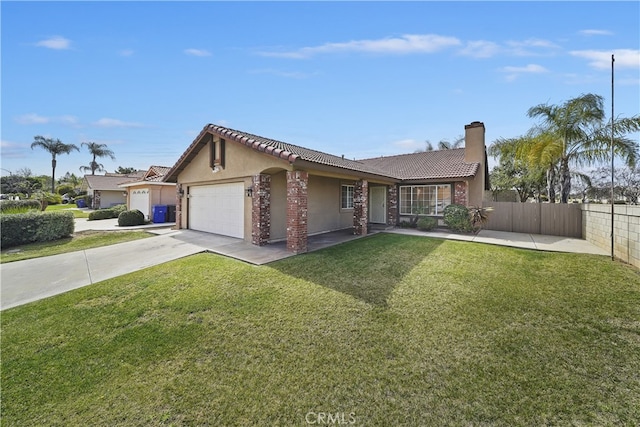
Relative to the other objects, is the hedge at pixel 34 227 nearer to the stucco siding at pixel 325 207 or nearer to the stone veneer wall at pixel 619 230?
the stucco siding at pixel 325 207

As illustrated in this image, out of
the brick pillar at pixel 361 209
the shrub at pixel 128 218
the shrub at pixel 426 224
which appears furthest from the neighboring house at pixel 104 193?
the shrub at pixel 426 224

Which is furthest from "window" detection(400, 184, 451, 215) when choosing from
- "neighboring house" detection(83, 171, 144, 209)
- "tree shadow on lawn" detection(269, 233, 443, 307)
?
"neighboring house" detection(83, 171, 144, 209)

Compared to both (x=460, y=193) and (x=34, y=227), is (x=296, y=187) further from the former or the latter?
(x=34, y=227)

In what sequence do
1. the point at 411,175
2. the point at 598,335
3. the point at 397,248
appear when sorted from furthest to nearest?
the point at 411,175 → the point at 397,248 → the point at 598,335

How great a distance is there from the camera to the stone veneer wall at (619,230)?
7114 mm

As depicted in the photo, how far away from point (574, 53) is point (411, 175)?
8416 millimetres

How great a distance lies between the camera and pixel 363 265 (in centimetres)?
764

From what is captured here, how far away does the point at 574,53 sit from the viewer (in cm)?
908

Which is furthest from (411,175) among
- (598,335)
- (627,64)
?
(598,335)

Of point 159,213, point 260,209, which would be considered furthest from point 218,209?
point 159,213

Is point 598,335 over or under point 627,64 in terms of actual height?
under

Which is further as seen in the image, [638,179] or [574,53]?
[638,179]

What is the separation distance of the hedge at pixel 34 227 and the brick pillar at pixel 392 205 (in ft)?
54.2

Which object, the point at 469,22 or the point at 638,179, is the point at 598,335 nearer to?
the point at 469,22
